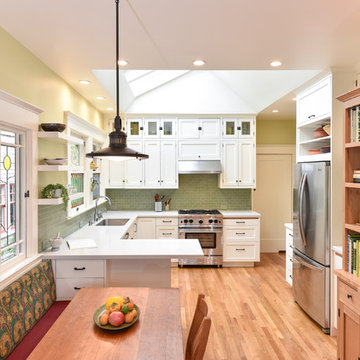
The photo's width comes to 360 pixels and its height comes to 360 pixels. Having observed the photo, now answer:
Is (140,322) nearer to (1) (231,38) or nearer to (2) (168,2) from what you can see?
(2) (168,2)

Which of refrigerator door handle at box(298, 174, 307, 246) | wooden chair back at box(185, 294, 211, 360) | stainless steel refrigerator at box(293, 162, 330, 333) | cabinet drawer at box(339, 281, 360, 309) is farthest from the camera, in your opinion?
refrigerator door handle at box(298, 174, 307, 246)

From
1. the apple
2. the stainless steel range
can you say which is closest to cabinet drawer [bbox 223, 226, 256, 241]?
the stainless steel range

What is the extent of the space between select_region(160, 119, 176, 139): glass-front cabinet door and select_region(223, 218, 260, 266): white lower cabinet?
5.86 ft

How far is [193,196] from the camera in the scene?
5867mm

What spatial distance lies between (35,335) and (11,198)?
3.55 ft

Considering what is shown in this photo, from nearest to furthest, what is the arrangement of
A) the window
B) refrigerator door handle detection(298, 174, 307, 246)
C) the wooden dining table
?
the wooden dining table < the window < refrigerator door handle detection(298, 174, 307, 246)

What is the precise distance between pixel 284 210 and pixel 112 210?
3424mm

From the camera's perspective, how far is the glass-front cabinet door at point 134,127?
5457mm

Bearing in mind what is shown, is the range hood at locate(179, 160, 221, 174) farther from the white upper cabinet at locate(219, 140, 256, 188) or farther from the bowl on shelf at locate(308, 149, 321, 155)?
the bowl on shelf at locate(308, 149, 321, 155)

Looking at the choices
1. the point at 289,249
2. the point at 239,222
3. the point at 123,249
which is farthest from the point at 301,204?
the point at 123,249

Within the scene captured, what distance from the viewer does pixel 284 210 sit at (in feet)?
20.4

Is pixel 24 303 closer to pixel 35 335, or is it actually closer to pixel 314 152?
pixel 35 335

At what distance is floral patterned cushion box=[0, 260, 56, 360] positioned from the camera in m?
1.91

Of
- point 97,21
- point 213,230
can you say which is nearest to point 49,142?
point 97,21
